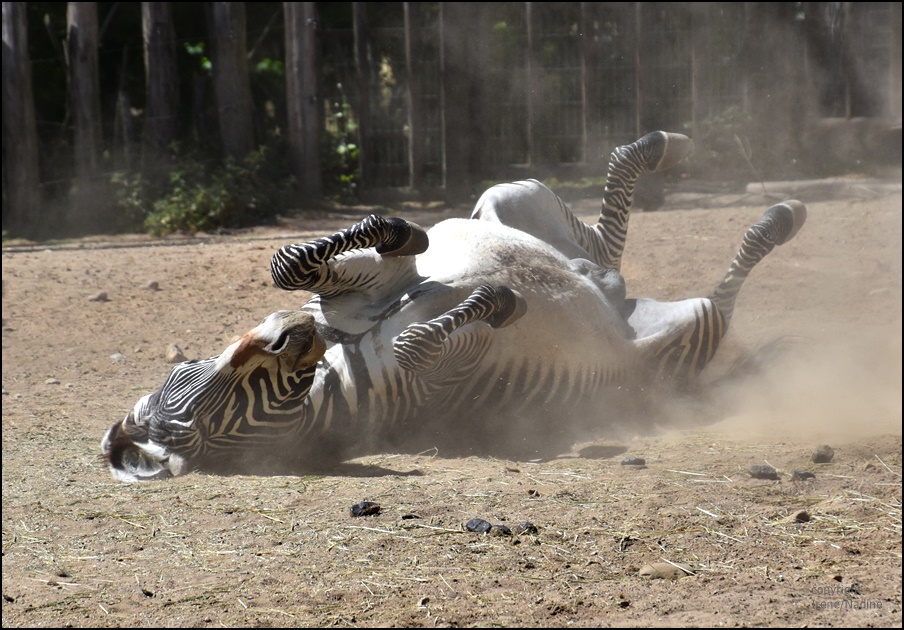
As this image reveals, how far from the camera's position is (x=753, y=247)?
5371mm

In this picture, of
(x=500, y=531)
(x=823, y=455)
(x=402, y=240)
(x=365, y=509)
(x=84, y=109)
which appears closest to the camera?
(x=500, y=531)

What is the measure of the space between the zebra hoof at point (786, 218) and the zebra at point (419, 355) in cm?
73

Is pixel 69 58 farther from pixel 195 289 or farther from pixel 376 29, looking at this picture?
pixel 195 289

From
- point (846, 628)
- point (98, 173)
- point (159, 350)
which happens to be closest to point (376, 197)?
point (98, 173)

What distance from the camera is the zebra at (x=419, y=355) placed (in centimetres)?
361

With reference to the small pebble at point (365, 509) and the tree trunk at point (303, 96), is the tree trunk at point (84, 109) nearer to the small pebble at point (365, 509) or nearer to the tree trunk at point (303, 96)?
the tree trunk at point (303, 96)

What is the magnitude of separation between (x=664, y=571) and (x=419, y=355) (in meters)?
1.40

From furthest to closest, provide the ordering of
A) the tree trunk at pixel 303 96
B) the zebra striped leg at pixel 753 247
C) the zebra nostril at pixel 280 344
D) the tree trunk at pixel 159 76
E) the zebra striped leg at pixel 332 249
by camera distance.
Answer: the tree trunk at pixel 303 96, the tree trunk at pixel 159 76, the zebra striped leg at pixel 753 247, the zebra striped leg at pixel 332 249, the zebra nostril at pixel 280 344

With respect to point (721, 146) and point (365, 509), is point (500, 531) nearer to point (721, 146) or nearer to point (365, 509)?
point (365, 509)

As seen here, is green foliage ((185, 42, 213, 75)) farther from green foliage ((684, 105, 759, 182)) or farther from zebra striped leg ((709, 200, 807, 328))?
zebra striped leg ((709, 200, 807, 328))

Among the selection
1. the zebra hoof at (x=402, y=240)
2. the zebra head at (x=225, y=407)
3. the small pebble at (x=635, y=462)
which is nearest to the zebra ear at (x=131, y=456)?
the zebra head at (x=225, y=407)

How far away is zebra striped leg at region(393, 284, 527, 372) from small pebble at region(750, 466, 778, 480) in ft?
3.71

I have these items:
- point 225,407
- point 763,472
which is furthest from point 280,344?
point 763,472

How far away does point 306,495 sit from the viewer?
344 centimetres
